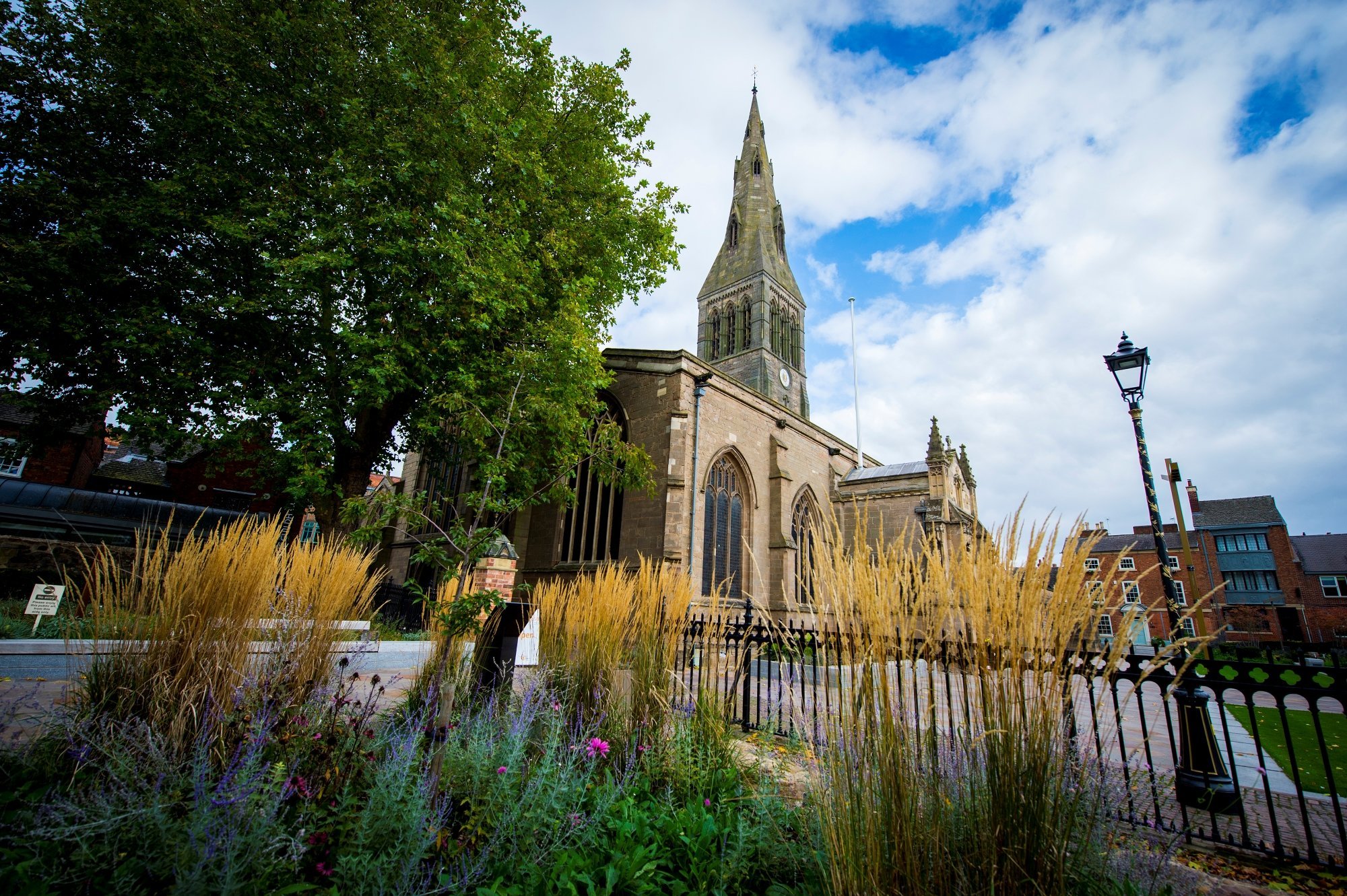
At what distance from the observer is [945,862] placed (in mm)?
2000

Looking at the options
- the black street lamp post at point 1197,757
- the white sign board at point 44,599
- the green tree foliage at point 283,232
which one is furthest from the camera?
the green tree foliage at point 283,232

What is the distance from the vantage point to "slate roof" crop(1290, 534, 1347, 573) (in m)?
34.5

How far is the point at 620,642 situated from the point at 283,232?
9009 millimetres

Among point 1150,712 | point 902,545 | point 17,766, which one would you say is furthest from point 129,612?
point 1150,712

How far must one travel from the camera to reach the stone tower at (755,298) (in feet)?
104

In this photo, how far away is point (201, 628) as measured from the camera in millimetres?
3137

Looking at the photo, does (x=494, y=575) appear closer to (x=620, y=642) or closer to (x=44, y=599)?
(x=44, y=599)

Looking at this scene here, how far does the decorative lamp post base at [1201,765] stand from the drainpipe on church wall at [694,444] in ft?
30.8

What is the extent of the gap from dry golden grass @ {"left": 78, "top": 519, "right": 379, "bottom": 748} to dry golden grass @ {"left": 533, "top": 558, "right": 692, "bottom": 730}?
1949 millimetres

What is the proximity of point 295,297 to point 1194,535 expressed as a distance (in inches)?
2097

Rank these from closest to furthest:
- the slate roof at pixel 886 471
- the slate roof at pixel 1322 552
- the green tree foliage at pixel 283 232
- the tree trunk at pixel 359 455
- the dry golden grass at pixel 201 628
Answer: the dry golden grass at pixel 201 628
the green tree foliage at pixel 283 232
the tree trunk at pixel 359 455
the slate roof at pixel 886 471
the slate roof at pixel 1322 552

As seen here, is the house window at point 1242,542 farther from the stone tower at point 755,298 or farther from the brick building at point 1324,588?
the stone tower at point 755,298

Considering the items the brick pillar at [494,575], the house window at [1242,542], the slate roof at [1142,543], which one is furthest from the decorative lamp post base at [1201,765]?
the house window at [1242,542]

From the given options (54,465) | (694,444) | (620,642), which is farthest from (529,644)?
(54,465)
